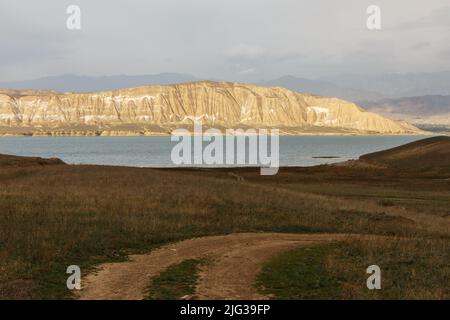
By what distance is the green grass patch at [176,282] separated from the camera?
1155 cm

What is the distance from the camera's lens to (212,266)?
14648mm

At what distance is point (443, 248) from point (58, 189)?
2236 cm

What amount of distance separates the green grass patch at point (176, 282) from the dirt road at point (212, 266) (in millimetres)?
214

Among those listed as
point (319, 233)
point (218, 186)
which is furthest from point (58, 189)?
point (319, 233)

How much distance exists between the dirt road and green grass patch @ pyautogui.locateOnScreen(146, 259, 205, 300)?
0.21 metres

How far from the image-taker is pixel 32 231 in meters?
18.0

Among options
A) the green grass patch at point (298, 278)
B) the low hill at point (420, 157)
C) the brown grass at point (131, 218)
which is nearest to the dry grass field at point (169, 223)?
the brown grass at point (131, 218)

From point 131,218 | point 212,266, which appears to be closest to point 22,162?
point 131,218

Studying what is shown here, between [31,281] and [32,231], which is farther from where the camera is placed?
[32,231]
